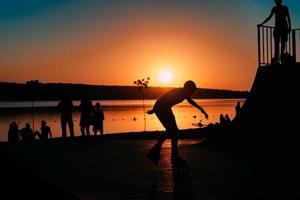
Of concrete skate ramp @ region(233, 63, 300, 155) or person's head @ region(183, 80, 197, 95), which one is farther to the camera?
concrete skate ramp @ region(233, 63, 300, 155)

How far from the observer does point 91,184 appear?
8.09 meters

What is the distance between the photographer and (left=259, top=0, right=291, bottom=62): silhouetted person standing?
577 inches

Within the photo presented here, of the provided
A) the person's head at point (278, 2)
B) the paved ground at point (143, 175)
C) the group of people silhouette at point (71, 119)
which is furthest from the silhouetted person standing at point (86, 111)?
the person's head at point (278, 2)

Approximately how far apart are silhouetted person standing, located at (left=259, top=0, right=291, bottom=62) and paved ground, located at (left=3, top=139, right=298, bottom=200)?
14.0ft

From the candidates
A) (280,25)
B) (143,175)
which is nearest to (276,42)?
(280,25)

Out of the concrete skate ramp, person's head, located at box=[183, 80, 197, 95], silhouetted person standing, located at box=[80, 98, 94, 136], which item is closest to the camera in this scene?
person's head, located at box=[183, 80, 197, 95]

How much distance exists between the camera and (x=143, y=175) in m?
9.04

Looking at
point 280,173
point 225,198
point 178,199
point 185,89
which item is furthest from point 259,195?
point 185,89

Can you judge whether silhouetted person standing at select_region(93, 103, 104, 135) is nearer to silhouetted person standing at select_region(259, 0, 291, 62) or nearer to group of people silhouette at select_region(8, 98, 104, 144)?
group of people silhouette at select_region(8, 98, 104, 144)

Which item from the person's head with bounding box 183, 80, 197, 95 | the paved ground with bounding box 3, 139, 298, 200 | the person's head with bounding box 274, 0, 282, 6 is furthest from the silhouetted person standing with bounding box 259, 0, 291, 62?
the person's head with bounding box 183, 80, 197, 95

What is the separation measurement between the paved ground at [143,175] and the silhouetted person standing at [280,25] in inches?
168

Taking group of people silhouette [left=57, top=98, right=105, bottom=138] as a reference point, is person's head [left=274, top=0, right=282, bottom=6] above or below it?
above

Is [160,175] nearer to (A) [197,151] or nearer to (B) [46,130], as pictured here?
(A) [197,151]

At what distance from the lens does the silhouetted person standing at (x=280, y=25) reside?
577 inches
